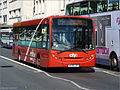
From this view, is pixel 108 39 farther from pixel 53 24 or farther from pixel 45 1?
pixel 45 1

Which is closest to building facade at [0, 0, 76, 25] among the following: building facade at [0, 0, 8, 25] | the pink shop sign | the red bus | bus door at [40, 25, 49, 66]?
building facade at [0, 0, 8, 25]

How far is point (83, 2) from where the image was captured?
67.3 feet

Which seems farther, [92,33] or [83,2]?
[83,2]

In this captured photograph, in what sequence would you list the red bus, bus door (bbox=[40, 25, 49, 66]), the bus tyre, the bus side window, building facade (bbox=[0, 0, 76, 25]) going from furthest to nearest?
building facade (bbox=[0, 0, 76, 25])
the bus tyre
the bus side window
bus door (bbox=[40, 25, 49, 66])
the red bus

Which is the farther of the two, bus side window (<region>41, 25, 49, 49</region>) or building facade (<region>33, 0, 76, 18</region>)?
building facade (<region>33, 0, 76, 18</region>)

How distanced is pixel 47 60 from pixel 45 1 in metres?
36.3

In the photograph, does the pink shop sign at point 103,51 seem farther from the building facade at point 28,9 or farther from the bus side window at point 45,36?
the building facade at point 28,9

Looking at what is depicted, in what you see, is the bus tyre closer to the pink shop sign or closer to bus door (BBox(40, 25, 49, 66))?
the pink shop sign

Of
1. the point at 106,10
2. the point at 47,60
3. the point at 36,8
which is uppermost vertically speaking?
the point at 36,8

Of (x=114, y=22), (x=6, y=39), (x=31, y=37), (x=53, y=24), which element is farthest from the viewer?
(x=6, y=39)

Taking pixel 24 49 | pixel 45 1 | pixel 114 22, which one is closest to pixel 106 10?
pixel 114 22

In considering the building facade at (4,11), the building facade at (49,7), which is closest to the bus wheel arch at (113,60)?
the building facade at (49,7)

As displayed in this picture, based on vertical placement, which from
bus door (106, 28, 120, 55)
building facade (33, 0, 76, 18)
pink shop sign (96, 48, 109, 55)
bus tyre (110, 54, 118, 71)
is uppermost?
building facade (33, 0, 76, 18)

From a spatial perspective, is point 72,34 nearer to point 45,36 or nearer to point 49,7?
point 45,36
